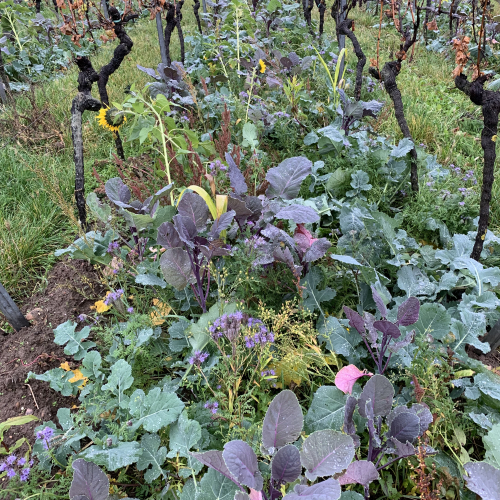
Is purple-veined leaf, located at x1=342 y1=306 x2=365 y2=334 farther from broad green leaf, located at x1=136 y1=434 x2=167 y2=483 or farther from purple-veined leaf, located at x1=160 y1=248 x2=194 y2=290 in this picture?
broad green leaf, located at x1=136 y1=434 x2=167 y2=483

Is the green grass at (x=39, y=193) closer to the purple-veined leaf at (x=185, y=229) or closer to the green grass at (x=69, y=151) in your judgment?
the green grass at (x=69, y=151)

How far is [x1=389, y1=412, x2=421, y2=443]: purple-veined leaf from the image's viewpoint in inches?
41.0

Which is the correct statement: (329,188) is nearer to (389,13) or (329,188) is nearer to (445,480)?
(389,13)

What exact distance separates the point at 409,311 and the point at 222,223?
30.5 inches

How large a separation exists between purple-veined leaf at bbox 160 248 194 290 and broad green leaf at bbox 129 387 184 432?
1.37 ft

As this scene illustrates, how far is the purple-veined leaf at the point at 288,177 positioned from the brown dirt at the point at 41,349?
0.97 m

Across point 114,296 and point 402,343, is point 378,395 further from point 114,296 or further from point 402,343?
point 114,296

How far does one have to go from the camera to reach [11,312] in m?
1.63

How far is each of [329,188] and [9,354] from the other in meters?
1.89

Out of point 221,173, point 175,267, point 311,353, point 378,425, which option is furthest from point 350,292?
point 221,173

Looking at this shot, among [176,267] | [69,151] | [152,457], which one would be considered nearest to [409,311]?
[176,267]

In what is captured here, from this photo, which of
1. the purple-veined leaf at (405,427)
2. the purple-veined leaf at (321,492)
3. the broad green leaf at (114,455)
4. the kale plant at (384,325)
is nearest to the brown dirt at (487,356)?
the kale plant at (384,325)

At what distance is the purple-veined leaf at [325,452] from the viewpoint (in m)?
0.95

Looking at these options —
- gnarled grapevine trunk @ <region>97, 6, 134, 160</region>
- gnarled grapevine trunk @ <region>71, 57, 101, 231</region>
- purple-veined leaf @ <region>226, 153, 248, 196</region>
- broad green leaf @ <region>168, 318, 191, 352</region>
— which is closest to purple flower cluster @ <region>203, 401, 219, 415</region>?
broad green leaf @ <region>168, 318, 191, 352</region>
